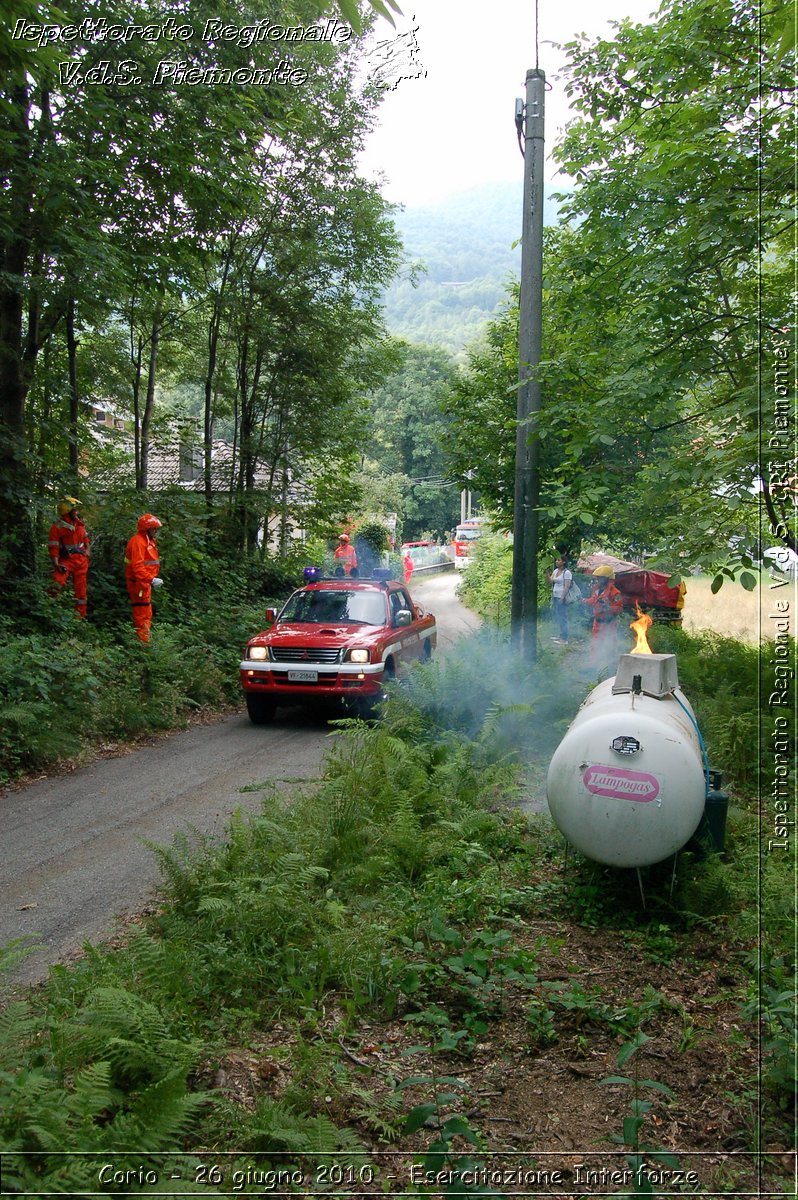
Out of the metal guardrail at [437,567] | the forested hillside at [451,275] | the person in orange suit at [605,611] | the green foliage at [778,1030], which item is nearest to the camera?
the green foliage at [778,1030]

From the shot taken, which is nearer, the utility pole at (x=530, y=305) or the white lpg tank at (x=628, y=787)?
the white lpg tank at (x=628, y=787)

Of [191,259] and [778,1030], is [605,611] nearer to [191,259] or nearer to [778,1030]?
[191,259]

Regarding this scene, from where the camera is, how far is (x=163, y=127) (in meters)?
11.3

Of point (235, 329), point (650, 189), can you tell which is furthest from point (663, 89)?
point (235, 329)

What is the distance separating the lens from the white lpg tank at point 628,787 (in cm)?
555

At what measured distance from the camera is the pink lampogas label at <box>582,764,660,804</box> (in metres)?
5.55

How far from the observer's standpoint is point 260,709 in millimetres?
11734

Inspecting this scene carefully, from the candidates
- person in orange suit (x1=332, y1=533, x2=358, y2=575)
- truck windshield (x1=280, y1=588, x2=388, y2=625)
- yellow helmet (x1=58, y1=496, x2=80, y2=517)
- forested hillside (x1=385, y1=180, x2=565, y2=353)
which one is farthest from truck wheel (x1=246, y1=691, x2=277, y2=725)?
forested hillside (x1=385, y1=180, x2=565, y2=353)

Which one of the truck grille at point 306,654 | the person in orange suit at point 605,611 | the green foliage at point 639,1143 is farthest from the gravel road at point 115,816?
the person in orange suit at point 605,611

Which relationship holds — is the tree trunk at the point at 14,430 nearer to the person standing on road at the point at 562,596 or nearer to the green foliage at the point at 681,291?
the green foliage at the point at 681,291

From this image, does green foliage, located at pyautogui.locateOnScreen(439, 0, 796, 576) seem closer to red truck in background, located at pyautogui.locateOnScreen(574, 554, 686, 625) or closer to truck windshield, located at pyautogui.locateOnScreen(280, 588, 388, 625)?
truck windshield, located at pyautogui.locateOnScreen(280, 588, 388, 625)

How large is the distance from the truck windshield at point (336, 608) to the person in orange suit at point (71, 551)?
3407mm

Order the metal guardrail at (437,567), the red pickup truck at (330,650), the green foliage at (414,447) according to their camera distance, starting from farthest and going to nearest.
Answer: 1. the green foliage at (414,447)
2. the metal guardrail at (437,567)
3. the red pickup truck at (330,650)

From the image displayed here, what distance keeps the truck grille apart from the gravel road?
100 centimetres
